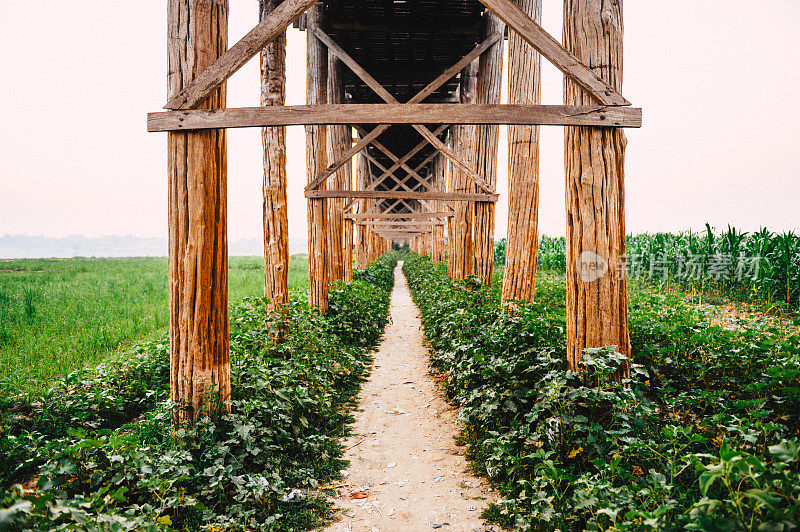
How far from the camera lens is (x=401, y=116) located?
3324mm

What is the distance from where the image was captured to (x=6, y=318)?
311 inches

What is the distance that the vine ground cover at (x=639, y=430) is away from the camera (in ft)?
5.82

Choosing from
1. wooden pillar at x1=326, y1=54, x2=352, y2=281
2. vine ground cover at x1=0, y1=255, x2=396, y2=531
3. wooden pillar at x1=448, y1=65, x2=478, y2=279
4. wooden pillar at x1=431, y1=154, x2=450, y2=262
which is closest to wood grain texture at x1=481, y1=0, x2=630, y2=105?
vine ground cover at x1=0, y1=255, x2=396, y2=531

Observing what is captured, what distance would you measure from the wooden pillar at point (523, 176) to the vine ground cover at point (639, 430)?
1575 mm

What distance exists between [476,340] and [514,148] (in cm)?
317

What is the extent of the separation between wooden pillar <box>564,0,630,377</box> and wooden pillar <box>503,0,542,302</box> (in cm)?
253

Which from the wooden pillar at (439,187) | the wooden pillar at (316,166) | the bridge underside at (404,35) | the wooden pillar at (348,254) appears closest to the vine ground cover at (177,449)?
the wooden pillar at (316,166)

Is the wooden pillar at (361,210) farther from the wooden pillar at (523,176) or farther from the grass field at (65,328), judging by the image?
the wooden pillar at (523,176)

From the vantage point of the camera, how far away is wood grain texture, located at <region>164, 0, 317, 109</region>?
10.3ft

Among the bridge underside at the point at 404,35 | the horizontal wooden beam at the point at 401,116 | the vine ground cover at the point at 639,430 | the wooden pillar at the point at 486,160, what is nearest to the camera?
the vine ground cover at the point at 639,430

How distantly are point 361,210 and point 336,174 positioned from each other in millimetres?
8698

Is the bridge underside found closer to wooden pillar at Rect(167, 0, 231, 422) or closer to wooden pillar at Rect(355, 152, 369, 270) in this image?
wooden pillar at Rect(167, 0, 231, 422)

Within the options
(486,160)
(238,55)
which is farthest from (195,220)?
(486,160)

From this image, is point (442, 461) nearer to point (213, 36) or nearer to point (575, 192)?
point (575, 192)
